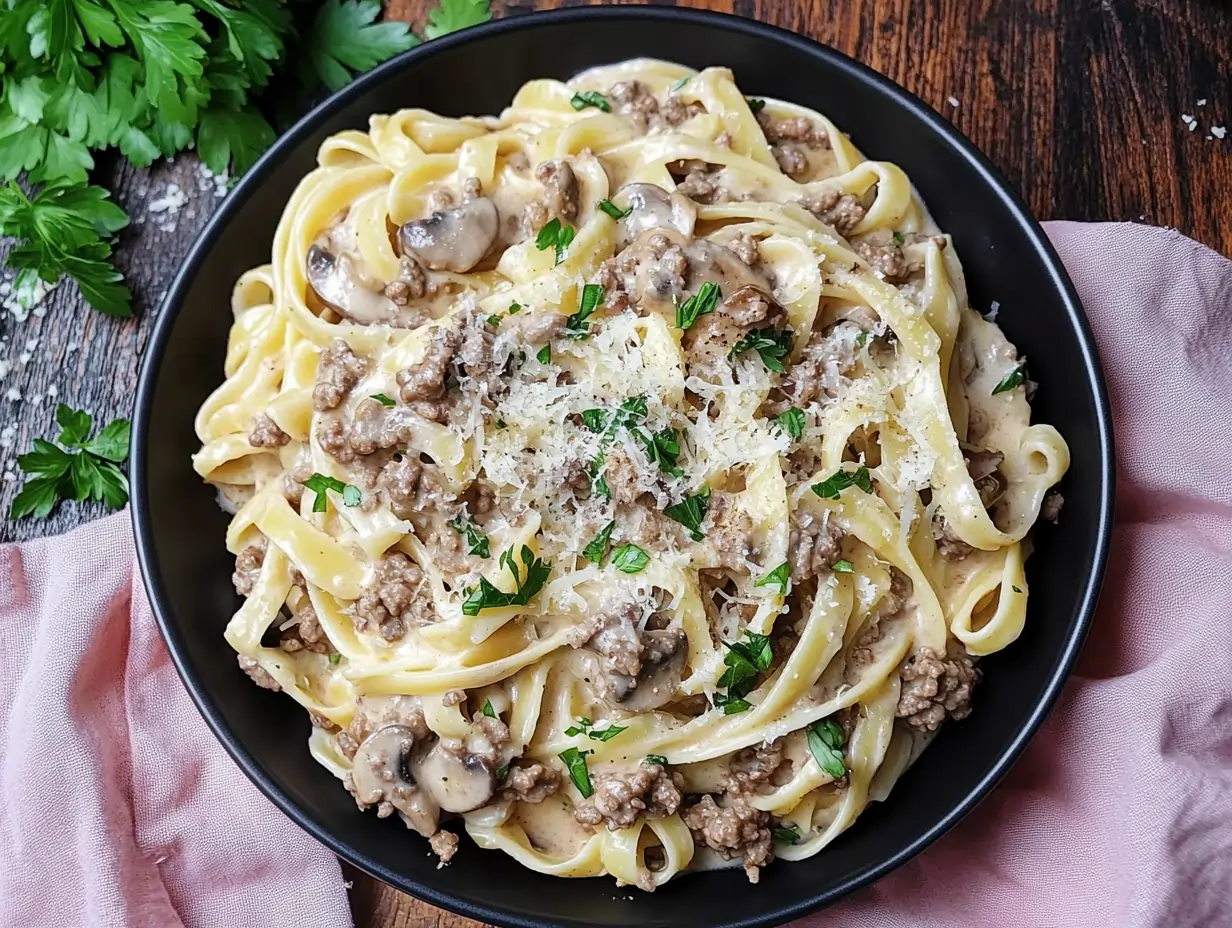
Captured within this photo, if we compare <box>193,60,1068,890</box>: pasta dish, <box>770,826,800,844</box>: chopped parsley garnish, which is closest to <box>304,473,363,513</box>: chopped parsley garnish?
<box>193,60,1068,890</box>: pasta dish

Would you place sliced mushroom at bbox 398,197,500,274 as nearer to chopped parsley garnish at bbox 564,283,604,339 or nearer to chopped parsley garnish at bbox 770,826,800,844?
chopped parsley garnish at bbox 564,283,604,339

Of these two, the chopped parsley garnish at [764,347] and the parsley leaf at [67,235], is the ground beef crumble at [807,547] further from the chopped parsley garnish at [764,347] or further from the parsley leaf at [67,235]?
the parsley leaf at [67,235]

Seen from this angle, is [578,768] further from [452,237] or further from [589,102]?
[589,102]

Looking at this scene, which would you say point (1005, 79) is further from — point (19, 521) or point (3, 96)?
point (19, 521)

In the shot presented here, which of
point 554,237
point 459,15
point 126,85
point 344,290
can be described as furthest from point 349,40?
point 554,237

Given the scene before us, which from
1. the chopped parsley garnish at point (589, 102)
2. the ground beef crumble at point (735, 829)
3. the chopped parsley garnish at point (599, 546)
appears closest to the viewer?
the chopped parsley garnish at point (599, 546)

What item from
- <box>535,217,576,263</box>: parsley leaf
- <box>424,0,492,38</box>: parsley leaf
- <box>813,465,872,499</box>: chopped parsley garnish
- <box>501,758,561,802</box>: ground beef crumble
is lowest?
<box>501,758,561,802</box>: ground beef crumble

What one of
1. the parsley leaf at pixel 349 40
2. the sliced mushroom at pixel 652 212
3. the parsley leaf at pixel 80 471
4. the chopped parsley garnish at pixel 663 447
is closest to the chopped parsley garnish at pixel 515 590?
the chopped parsley garnish at pixel 663 447

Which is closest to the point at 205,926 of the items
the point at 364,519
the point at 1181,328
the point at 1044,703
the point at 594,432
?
the point at 364,519
